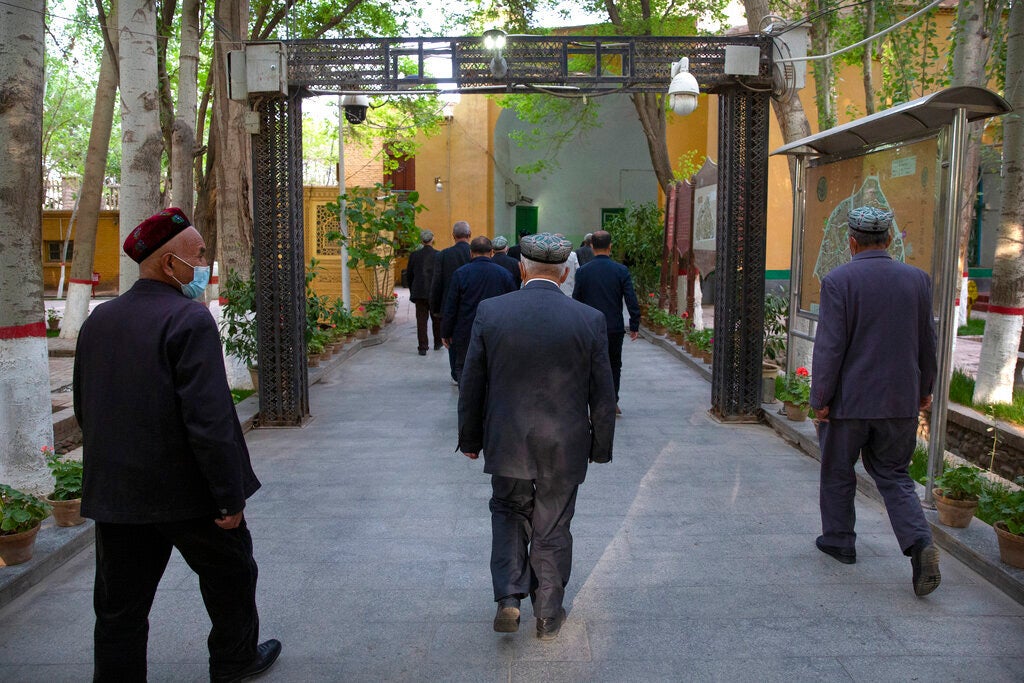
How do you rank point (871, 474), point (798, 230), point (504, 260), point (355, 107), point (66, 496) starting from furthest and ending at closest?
point (355, 107)
point (504, 260)
point (798, 230)
point (66, 496)
point (871, 474)

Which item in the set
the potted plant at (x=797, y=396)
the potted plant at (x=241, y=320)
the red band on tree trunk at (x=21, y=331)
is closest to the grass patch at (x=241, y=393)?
the potted plant at (x=241, y=320)

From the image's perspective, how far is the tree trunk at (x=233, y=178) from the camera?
11.0m

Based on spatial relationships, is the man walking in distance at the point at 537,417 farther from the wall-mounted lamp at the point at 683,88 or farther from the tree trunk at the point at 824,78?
the tree trunk at the point at 824,78

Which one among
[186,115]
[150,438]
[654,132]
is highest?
[654,132]

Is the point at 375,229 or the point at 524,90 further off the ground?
the point at 524,90

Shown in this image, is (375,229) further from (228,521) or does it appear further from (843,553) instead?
(228,521)

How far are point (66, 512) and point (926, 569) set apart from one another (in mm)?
4697

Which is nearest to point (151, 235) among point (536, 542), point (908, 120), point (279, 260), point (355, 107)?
point (536, 542)

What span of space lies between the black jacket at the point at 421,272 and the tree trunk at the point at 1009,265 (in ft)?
25.3

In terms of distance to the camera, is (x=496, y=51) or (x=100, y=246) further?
(x=100, y=246)

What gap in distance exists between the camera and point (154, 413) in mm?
3172

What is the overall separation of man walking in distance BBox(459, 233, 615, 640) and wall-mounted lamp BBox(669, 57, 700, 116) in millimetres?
4195

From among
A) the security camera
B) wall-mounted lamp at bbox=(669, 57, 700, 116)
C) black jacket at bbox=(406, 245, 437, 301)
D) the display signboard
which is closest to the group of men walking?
the display signboard

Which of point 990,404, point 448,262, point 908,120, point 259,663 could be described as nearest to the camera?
point 259,663
